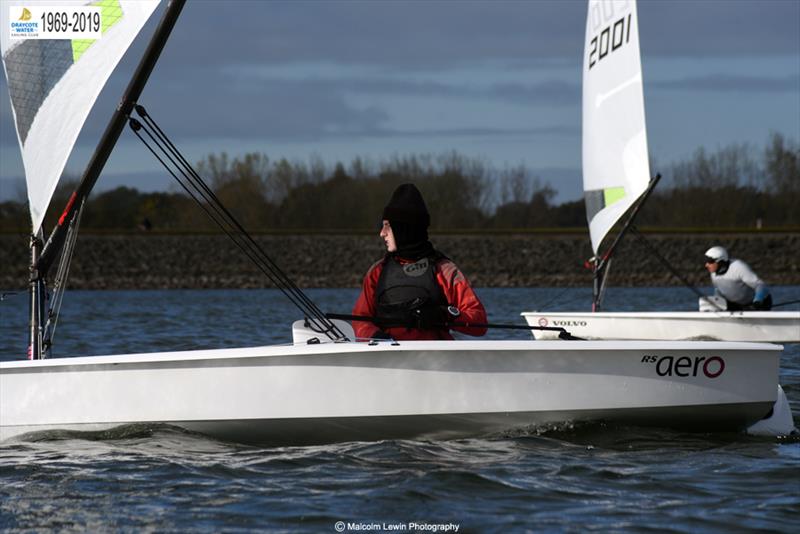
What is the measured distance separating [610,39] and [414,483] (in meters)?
12.5

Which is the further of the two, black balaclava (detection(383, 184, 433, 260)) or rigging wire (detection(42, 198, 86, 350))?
rigging wire (detection(42, 198, 86, 350))

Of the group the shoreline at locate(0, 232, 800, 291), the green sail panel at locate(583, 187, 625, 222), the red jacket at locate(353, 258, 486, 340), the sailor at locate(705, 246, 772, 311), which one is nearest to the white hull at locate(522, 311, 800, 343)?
the sailor at locate(705, 246, 772, 311)

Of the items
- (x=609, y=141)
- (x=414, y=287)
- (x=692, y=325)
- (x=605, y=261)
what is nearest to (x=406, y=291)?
(x=414, y=287)

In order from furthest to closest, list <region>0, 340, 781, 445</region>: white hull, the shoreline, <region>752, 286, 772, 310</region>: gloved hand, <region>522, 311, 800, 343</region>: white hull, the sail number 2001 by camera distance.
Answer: the shoreline < the sail number 2001 < <region>752, 286, 772, 310</region>: gloved hand < <region>522, 311, 800, 343</region>: white hull < <region>0, 340, 781, 445</region>: white hull

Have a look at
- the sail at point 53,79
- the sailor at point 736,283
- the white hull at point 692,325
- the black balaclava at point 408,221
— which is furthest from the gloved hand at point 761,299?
the sail at point 53,79

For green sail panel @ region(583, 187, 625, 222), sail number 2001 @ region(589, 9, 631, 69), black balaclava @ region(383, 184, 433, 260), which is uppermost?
sail number 2001 @ region(589, 9, 631, 69)

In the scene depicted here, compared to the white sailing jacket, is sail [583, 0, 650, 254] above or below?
above

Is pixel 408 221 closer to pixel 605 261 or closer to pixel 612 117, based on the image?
pixel 605 261

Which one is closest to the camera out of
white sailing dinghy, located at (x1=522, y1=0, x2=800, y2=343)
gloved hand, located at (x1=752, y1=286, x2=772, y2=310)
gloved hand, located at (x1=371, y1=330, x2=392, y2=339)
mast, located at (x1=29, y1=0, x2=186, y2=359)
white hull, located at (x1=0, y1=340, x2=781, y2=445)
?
white hull, located at (x1=0, y1=340, x2=781, y2=445)

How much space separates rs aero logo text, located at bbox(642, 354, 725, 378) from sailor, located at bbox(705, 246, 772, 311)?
27.5ft

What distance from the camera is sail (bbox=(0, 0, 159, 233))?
24.2 ft

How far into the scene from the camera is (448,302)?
7699mm

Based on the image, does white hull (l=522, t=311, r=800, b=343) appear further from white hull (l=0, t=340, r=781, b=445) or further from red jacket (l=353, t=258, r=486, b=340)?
white hull (l=0, t=340, r=781, b=445)

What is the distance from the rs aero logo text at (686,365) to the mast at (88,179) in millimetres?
3419
